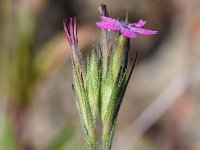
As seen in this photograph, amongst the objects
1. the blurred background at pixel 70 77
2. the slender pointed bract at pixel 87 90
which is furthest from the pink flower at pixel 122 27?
the blurred background at pixel 70 77

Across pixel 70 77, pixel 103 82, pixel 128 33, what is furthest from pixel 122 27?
pixel 70 77

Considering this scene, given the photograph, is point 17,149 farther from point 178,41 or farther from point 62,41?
point 178,41

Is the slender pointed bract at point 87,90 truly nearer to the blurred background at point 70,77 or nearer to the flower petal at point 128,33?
the flower petal at point 128,33

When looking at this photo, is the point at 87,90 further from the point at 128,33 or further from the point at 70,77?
the point at 70,77

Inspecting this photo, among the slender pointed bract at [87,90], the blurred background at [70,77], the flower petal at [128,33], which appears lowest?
the blurred background at [70,77]

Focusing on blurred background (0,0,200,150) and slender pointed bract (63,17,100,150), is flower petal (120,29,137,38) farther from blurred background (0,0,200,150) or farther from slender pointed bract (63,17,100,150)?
blurred background (0,0,200,150)
